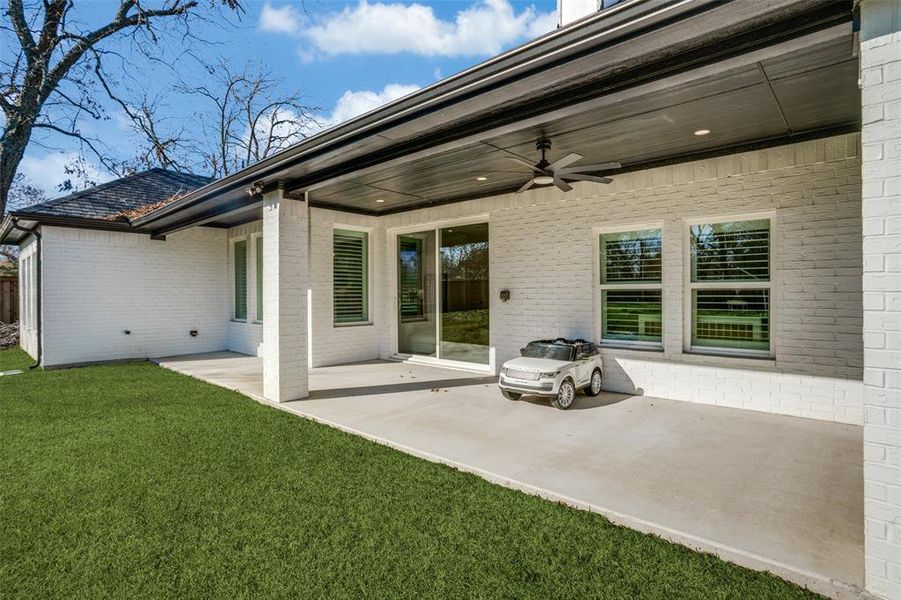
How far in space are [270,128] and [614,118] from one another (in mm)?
18883

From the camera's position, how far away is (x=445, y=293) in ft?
26.2

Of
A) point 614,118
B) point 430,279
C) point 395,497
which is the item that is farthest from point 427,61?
point 395,497

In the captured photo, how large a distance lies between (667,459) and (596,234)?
345 cm

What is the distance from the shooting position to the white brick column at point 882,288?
189 cm

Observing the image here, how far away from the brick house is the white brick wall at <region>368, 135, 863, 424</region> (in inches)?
0.9

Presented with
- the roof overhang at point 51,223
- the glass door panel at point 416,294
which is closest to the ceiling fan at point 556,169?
the glass door panel at point 416,294

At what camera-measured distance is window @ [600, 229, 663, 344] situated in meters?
5.80

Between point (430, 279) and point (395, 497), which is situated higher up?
point (430, 279)

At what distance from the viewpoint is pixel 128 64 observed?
1055 centimetres

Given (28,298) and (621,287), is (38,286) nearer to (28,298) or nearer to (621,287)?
(28,298)

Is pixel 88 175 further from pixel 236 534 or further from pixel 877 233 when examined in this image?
pixel 877 233

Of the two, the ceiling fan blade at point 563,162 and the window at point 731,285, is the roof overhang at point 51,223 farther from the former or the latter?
the window at point 731,285

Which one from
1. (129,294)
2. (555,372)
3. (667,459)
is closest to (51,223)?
(129,294)

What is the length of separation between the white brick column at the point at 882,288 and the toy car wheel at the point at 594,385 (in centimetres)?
371
